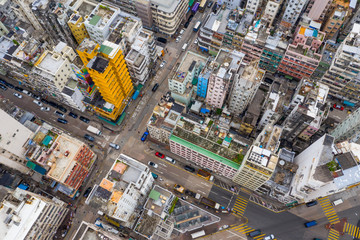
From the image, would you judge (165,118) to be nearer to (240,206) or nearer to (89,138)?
(89,138)

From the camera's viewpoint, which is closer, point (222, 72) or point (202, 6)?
point (222, 72)

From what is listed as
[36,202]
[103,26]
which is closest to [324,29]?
[103,26]

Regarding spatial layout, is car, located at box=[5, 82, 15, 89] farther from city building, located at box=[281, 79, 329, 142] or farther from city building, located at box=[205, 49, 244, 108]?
city building, located at box=[281, 79, 329, 142]

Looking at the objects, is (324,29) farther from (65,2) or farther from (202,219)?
(65,2)

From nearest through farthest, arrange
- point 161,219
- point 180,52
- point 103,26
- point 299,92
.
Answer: point 161,219, point 299,92, point 103,26, point 180,52

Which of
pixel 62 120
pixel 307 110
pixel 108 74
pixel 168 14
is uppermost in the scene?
pixel 168 14

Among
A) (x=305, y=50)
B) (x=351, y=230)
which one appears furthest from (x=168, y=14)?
(x=351, y=230)

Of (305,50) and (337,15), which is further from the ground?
(337,15)
